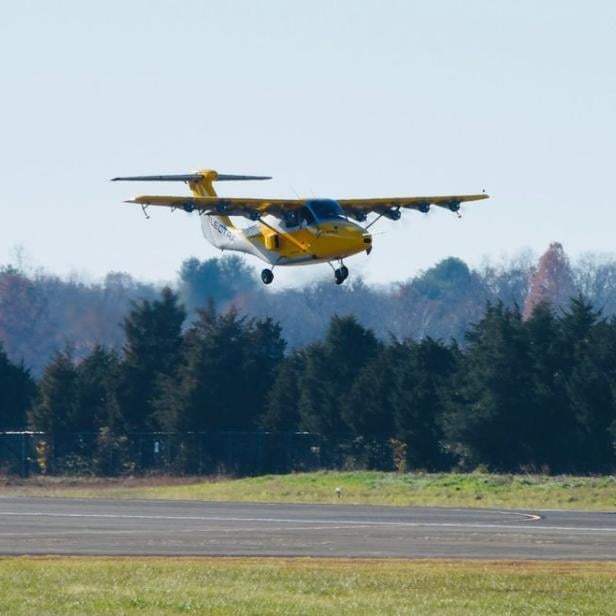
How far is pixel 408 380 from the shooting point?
72.5 meters

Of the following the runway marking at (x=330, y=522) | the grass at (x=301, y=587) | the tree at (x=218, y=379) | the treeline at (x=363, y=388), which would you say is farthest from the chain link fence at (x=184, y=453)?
the grass at (x=301, y=587)

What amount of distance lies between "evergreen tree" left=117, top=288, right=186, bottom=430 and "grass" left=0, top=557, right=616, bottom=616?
1884 inches

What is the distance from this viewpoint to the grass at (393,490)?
55094 mm

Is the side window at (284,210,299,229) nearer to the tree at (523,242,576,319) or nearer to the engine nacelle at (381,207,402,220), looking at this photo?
the engine nacelle at (381,207,402,220)

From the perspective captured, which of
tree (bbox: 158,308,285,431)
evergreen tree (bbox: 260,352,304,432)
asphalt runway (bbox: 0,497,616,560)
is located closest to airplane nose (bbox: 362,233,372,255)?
asphalt runway (bbox: 0,497,616,560)

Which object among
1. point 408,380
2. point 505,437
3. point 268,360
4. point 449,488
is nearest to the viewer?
point 449,488

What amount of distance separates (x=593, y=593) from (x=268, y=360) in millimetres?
56166

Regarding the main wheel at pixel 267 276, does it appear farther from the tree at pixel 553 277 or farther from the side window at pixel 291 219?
the tree at pixel 553 277

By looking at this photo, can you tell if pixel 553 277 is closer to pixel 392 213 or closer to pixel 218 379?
pixel 218 379

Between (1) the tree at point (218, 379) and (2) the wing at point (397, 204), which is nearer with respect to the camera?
(2) the wing at point (397, 204)

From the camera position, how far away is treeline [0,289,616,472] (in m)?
67.6

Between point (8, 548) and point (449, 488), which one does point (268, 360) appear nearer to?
point (449, 488)

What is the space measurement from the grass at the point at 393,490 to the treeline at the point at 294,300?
52.8ft

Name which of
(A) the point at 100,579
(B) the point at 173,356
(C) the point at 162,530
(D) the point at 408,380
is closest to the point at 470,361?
(D) the point at 408,380
